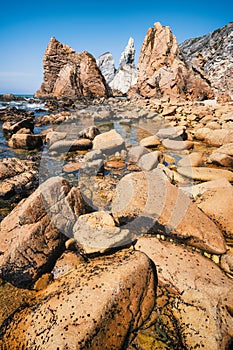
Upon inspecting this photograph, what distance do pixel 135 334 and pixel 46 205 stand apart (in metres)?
2.03

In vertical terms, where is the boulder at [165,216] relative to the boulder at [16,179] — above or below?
above

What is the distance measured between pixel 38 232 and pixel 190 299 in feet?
7.03

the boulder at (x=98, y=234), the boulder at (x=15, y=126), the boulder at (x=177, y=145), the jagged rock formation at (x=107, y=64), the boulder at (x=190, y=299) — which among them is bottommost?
the boulder at (x=190, y=299)

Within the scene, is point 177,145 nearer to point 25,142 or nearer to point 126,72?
Answer: point 25,142

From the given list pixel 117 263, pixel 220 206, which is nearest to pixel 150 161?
pixel 220 206

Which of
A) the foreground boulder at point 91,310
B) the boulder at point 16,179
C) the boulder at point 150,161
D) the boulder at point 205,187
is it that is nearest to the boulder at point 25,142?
the boulder at point 16,179

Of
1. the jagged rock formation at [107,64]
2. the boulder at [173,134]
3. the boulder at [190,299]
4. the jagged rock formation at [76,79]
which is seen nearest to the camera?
the boulder at [190,299]

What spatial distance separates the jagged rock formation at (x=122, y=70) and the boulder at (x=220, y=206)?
73.9 m

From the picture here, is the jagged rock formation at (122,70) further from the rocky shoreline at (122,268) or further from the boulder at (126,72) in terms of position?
the rocky shoreline at (122,268)

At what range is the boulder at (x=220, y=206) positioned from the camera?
10.8ft

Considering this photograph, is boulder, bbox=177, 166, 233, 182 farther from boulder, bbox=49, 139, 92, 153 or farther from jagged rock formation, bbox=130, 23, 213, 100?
jagged rock formation, bbox=130, 23, 213, 100

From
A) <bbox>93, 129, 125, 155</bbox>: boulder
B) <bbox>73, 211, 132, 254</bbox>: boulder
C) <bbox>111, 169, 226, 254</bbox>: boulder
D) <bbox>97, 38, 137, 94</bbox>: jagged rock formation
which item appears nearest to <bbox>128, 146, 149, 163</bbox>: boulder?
<bbox>93, 129, 125, 155</bbox>: boulder

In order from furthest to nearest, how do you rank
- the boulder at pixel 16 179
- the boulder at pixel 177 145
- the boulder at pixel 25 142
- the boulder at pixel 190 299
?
the boulder at pixel 25 142 → the boulder at pixel 177 145 → the boulder at pixel 16 179 → the boulder at pixel 190 299

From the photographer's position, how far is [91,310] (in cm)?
189
